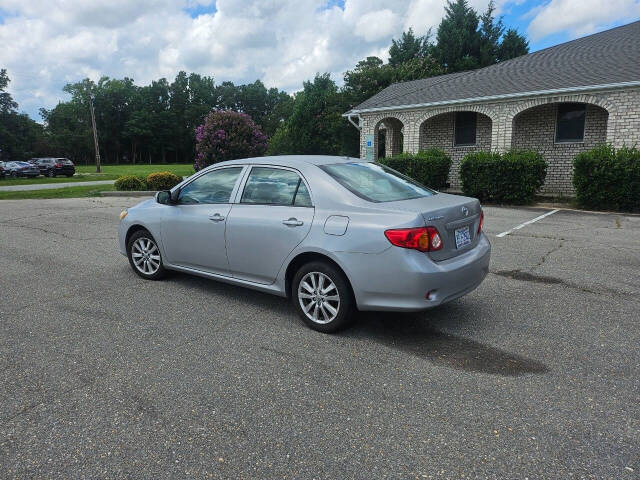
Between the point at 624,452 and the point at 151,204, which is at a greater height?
the point at 151,204

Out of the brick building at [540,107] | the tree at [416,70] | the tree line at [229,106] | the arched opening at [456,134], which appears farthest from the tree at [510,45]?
the arched opening at [456,134]

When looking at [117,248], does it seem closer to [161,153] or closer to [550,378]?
[550,378]

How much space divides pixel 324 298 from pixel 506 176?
1128 centimetres

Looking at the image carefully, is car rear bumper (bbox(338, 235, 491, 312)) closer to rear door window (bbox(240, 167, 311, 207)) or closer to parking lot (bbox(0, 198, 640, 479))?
parking lot (bbox(0, 198, 640, 479))

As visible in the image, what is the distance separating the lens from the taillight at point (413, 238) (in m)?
3.69

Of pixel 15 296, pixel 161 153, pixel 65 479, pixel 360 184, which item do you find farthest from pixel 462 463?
pixel 161 153

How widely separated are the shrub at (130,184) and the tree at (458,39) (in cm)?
3405

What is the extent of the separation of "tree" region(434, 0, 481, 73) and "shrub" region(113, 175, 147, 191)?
34.1m

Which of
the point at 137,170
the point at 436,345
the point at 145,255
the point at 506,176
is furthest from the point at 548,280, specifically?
the point at 137,170

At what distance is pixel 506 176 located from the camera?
45.2 feet

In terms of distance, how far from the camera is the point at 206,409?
2.94 metres

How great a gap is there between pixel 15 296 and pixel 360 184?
409 centimetres

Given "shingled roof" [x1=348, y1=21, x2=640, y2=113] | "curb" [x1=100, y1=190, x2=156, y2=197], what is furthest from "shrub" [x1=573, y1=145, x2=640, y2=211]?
"curb" [x1=100, y1=190, x2=156, y2=197]

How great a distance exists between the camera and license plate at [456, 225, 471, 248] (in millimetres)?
4082
